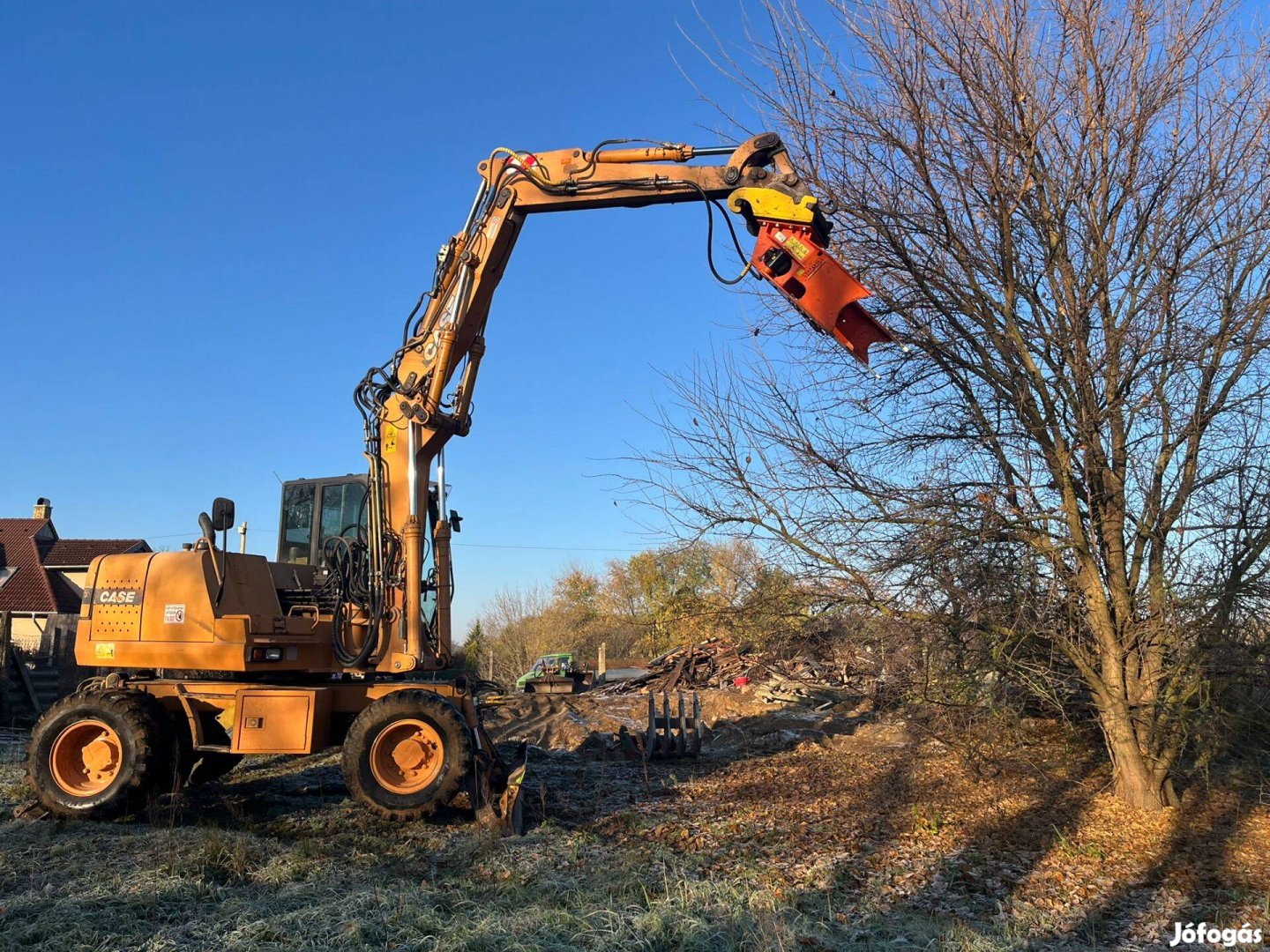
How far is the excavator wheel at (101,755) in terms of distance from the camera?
824cm

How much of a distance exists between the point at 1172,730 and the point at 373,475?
7.81 meters

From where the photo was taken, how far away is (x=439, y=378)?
918 centimetres

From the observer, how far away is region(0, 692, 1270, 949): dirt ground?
16.9 feet

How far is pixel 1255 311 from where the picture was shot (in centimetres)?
819

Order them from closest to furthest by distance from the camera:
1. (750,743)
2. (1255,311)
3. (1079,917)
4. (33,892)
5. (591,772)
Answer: (33,892) → (1079,917) → (1255,311) → (591,772) → (750,743)

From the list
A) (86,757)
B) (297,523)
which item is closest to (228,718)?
(86,757)

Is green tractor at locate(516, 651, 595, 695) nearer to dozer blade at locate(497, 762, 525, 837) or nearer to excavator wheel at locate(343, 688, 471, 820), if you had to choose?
excavator wheel at locate(343, 688, 471, 820)

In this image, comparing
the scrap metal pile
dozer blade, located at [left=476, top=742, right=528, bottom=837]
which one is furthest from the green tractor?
dozer blade, located at [left=476, top=742, right=528, bottom=837]

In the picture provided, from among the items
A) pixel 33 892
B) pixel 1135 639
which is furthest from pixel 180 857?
pixel 1135 639

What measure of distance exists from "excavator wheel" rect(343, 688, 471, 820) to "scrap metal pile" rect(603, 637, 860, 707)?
404 inches

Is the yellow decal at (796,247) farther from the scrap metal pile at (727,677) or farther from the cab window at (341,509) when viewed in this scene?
the scrap metal pile at (727,677)

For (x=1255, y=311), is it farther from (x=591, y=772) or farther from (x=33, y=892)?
(x=33, y=892)

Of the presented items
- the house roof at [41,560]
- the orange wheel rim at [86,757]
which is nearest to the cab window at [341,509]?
the orange wheel rim at [86,757]

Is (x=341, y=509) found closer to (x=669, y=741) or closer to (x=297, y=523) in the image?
(x=297, y=523)
